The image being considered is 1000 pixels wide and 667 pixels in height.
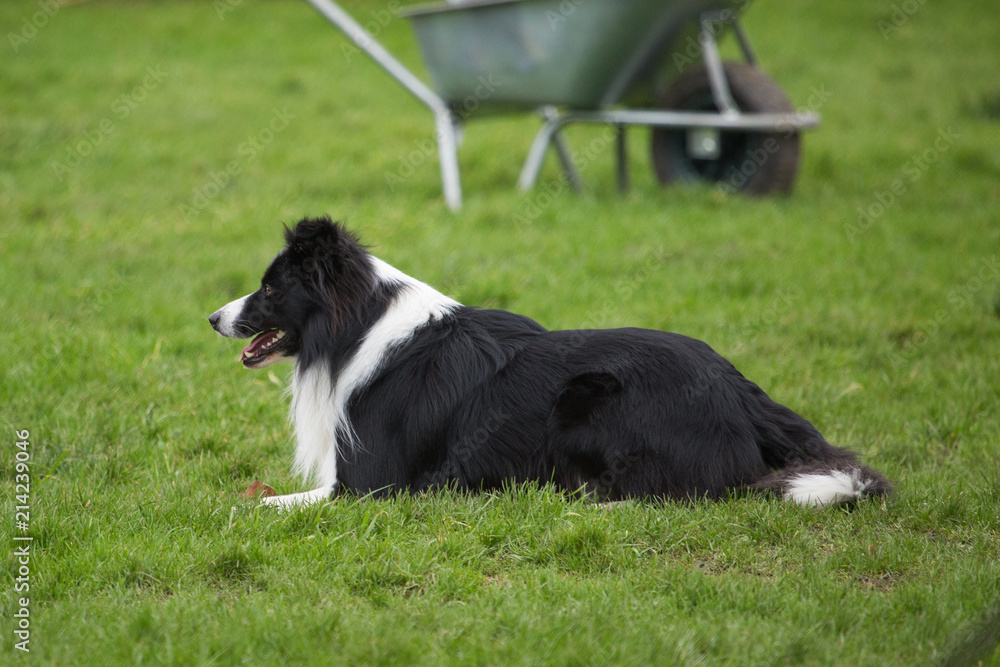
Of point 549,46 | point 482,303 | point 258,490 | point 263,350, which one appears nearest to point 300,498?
point 258,490

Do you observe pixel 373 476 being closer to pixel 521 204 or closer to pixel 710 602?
pixel 710 602

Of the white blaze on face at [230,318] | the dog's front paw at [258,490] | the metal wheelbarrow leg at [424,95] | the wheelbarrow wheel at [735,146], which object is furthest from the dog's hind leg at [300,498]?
the wheelbarrow wheel at [735,146]

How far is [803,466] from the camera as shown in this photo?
10.9 feet

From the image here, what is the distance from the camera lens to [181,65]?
13.2m

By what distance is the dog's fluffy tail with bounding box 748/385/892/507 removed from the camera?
3.25 m

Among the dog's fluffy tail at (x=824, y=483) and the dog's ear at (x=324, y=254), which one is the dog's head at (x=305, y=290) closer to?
the dog's ear at (x=324, y=254)

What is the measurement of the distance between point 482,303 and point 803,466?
9.30 ft

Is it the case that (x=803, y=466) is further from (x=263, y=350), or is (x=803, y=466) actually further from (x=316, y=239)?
(x=263, y=350)

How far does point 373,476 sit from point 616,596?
3.53 feet

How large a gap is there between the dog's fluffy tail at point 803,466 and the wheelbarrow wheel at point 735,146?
14.7 ft

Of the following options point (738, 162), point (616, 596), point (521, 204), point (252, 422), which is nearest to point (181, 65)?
point (521, 204)

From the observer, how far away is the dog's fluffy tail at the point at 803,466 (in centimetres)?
325

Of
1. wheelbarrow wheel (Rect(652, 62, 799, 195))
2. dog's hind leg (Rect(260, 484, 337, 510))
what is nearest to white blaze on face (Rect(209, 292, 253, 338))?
dog's hind leg (Rect(260, 484, 337, 510))

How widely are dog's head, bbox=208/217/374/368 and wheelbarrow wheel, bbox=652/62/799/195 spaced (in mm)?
4926
